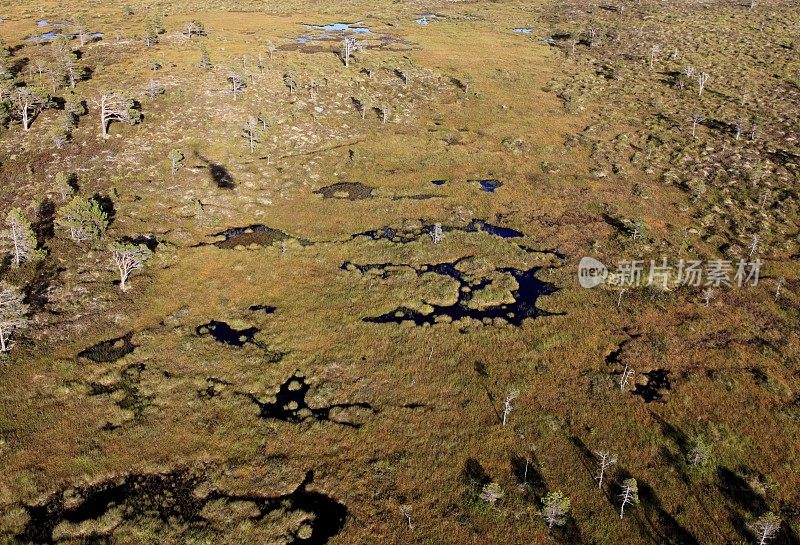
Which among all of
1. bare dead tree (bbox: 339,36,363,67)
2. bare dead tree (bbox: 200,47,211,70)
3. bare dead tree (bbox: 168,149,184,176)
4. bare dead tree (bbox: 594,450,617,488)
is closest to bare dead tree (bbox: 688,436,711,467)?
bare dead tree (bbox: 594,450,617,488)

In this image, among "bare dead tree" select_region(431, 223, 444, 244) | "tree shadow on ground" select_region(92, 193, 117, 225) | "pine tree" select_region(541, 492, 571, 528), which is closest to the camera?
"pine tree" select_region(541, 492, 571, 528)

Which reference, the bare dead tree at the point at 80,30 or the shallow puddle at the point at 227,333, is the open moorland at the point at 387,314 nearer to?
the shallow puddle at the point at 227,333

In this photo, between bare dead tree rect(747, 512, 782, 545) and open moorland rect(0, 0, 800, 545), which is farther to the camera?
open moorland rect(0, 0, 800, 545)

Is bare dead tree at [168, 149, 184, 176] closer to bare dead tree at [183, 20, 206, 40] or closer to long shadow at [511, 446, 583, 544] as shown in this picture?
long shadow at [511, 446, 583, 544]

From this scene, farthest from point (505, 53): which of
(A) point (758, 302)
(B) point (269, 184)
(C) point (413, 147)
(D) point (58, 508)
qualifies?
(D) point (58, 508)

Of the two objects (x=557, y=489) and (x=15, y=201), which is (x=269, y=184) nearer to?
(x=15, y=201)

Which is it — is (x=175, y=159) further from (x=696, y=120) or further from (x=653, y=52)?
(x=653, y=52)

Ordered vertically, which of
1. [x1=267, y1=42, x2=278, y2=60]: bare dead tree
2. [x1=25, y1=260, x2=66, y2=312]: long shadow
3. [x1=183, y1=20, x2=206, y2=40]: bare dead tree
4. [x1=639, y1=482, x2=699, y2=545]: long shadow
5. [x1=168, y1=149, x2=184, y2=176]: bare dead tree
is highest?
[x1=183, y1=20, x2=206, y2=40]: bare dead tree
